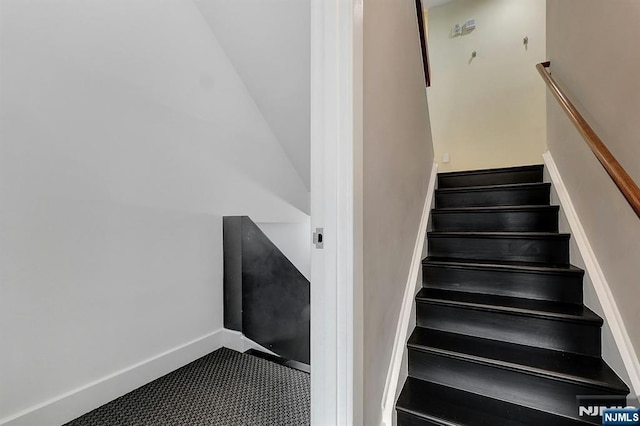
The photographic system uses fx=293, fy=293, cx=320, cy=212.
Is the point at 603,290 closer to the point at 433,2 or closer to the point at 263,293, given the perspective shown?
the point at 263,293

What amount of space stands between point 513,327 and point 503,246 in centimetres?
59

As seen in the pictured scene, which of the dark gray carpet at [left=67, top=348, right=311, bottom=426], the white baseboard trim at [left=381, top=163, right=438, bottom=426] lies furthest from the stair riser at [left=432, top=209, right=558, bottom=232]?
the dark gray carpet at [left=67, top=348, right=311, bottom=426]

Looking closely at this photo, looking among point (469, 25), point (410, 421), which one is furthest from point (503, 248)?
point (469, 25)

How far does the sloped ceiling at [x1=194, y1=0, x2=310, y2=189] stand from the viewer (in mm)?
1781

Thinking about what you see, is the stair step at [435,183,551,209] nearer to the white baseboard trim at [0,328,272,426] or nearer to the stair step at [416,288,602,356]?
the stair step at [416,288,602,356]

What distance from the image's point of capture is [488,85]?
354cm

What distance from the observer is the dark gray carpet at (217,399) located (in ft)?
4.88

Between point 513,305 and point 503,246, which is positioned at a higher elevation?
point 503,246

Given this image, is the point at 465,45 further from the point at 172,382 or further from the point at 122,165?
the point at 172,382

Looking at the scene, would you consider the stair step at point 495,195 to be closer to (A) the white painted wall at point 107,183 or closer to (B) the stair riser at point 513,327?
(B) the stair riser at point 513,327

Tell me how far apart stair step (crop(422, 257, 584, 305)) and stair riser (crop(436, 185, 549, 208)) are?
0.68 m

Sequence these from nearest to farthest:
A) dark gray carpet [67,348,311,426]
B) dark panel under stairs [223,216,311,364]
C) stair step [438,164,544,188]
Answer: dark gray carpet [67,348,311,426] → dark panel under stairs [223,216,311,364] → stair step [438,164,544,188]

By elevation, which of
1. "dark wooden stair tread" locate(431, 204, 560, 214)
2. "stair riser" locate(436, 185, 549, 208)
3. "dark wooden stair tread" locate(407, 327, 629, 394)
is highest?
"stair riser" locate(436, 185, 549, 208)

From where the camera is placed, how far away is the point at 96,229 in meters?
1.61
